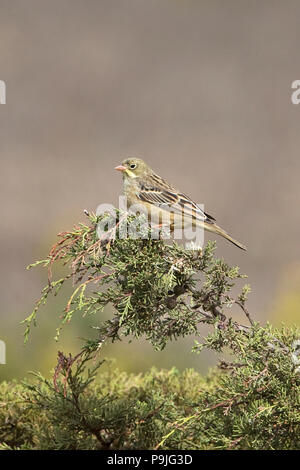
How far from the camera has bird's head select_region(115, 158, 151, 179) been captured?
263 centimetres

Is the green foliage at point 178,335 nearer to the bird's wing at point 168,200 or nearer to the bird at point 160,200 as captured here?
the bird at point 160,200

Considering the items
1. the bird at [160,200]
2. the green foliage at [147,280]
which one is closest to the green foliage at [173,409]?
the green foliage at [147,280]

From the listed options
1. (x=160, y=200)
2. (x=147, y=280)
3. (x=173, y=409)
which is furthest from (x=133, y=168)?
(x=147, y=280)

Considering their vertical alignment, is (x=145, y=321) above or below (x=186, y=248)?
below

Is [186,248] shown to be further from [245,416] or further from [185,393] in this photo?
[185,393]

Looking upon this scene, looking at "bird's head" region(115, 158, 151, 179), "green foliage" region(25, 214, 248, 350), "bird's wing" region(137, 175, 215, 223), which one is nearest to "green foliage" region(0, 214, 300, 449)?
"green foliage" region(25, 214, 248, 350)

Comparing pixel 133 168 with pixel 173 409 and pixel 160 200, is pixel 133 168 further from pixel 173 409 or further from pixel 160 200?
pixel 173 409

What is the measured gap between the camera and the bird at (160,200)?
2340mm

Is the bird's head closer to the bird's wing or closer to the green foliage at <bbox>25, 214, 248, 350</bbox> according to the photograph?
the bird's wing

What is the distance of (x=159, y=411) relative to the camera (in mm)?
1564

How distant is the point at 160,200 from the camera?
7.98 feet

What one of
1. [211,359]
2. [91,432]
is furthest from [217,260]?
[211,359]

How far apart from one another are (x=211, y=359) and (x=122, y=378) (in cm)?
132
